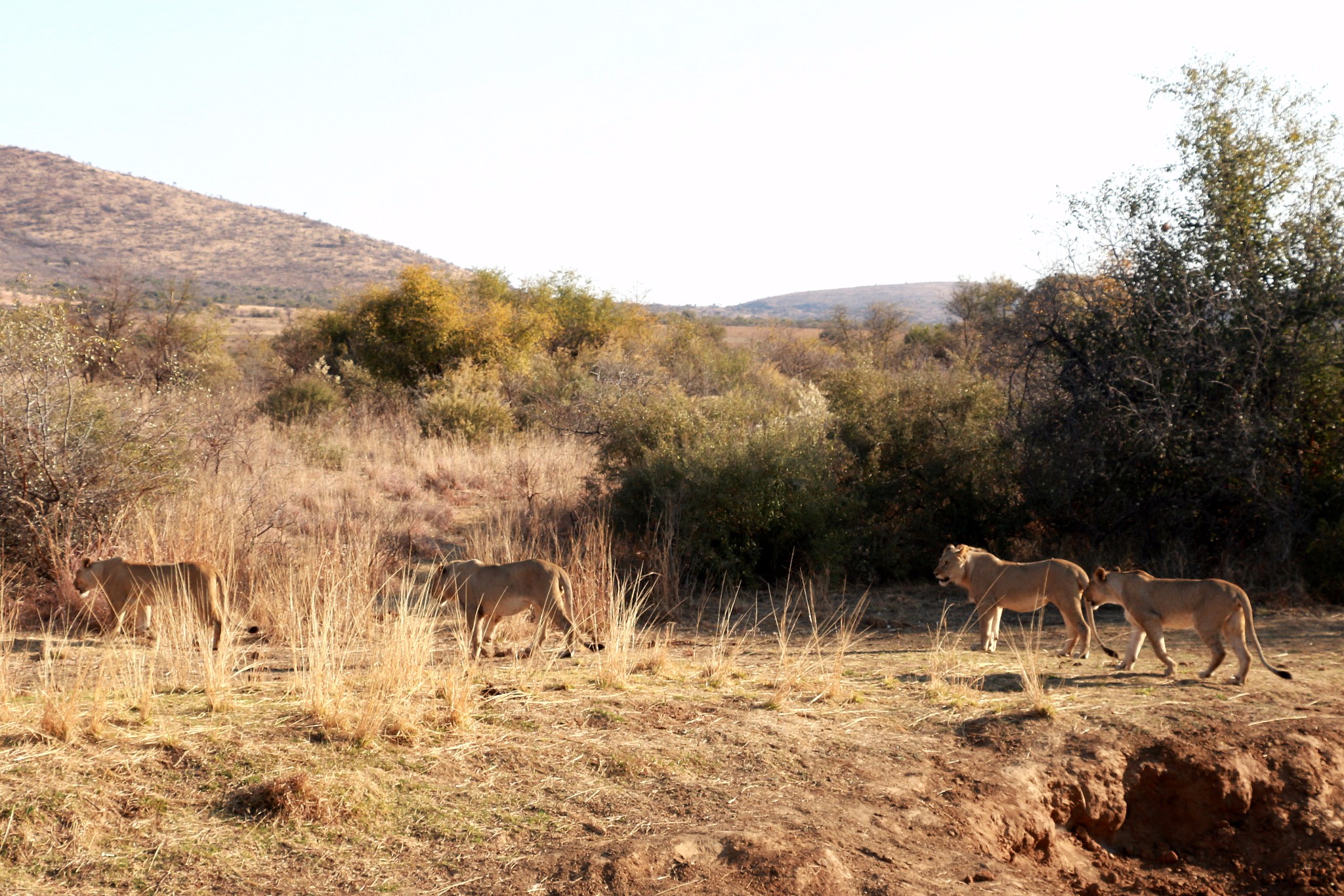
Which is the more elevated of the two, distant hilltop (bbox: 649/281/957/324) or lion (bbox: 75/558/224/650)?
distant hilltop (bbox: 649/281/957/324)

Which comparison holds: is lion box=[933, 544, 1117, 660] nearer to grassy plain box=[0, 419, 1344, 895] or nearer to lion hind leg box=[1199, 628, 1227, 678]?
grassy plain box=[0, 419, 1344, 895]

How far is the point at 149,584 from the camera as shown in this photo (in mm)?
7234

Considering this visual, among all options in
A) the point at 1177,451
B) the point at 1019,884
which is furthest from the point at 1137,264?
the point at 1019,884

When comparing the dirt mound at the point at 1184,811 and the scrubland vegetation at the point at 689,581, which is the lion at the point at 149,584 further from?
the dirt mound at the point at 1184,811

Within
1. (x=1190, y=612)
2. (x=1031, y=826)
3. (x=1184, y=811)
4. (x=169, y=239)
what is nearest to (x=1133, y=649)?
(x=1190, y=612)

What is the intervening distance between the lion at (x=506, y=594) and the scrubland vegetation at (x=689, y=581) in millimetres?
284

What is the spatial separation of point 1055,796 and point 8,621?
7.09 m

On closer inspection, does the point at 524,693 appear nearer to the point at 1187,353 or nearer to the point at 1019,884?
the point at 1019,884

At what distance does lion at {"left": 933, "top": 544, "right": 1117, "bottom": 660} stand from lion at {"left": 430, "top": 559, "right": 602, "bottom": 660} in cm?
304

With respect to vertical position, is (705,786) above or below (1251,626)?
below

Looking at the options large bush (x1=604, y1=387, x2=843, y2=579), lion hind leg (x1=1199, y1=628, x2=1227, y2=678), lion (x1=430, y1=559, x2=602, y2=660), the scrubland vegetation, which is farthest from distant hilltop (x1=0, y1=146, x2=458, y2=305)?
lion hind leg (x1=1199, y1=628, x2=1227, y2=678)

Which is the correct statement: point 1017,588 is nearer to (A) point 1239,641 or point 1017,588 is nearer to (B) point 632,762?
(A) point 1239,641

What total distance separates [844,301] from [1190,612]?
5762 inches

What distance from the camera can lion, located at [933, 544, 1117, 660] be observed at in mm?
7500
